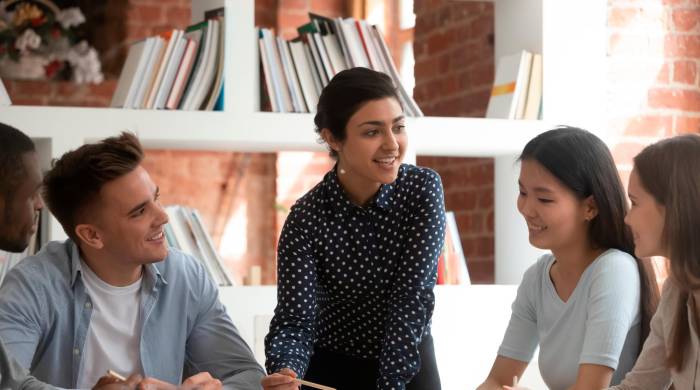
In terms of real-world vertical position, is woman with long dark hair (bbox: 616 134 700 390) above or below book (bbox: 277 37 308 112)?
below

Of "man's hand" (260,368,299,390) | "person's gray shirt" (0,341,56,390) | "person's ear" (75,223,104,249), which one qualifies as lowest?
"man's hand" (260,368,299,390)

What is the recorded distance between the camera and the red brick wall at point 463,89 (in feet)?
12.6

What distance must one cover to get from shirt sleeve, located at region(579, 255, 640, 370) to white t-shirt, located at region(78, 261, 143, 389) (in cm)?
89

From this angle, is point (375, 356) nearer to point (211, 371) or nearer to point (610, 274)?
point (211, 371)

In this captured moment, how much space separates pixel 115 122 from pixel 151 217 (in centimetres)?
80

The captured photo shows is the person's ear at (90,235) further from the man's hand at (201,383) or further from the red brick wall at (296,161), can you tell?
the red brick wall at (296,161)

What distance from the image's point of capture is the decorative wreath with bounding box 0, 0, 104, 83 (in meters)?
5.13

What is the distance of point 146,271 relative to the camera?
7.18 ft

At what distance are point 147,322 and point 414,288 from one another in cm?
55

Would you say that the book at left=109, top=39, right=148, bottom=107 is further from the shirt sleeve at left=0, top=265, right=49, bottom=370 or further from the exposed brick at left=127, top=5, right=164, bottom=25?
the exposed brick at left=127, top=5, right=164, bottom=25

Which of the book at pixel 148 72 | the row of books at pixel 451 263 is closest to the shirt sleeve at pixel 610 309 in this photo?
the row of books at pixel 451 263

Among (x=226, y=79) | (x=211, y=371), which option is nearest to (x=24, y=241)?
(x=211, y=371)

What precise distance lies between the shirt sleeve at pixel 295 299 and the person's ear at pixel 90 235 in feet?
1.25

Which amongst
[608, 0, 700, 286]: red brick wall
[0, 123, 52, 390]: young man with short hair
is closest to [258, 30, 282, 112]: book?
[0, 123, 52, 390]: young man with short hair
